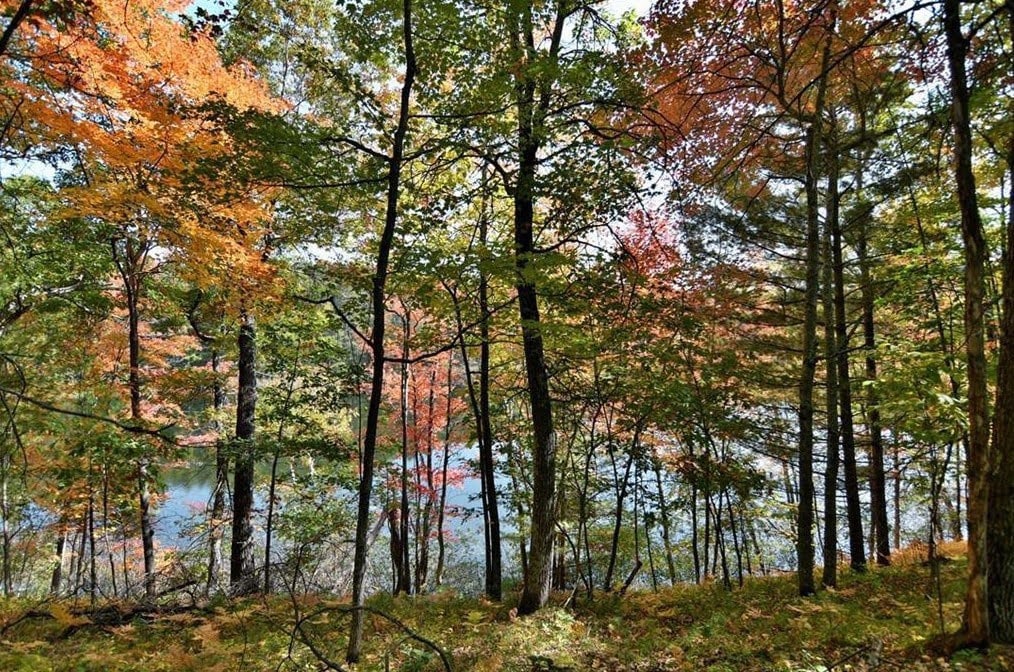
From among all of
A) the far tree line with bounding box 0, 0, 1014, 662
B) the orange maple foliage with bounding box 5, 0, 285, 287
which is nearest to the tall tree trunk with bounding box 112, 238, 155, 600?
the far tree line with bounding box 0, 0, 1014, 662

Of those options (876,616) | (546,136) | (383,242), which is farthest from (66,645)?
(876,616)

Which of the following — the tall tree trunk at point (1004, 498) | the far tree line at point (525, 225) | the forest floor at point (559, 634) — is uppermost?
the far tree line at point (525, 225)

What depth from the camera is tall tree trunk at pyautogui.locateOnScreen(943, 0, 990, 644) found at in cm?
→ 332

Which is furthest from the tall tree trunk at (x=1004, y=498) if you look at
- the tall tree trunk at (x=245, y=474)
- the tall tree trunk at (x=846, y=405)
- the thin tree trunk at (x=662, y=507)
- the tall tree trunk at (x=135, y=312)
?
the tall tree trunk at (x=135, y=312)

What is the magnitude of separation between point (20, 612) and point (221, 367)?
1084cm

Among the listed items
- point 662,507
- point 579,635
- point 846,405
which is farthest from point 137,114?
point 846,405

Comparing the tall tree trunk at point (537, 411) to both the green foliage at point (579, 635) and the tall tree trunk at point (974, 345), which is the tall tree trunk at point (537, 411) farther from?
the tall tree trunk at point (974, 345)

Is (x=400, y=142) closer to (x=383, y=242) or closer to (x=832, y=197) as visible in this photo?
(x=383, y=242)

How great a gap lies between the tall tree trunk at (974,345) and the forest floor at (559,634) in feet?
1.48

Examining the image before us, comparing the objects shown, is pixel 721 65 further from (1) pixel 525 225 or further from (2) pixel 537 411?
(2) pixel 537 411

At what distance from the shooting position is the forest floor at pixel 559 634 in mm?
4711

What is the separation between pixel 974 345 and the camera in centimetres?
341

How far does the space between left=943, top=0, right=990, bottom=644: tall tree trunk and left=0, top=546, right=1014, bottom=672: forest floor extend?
0.45 meters

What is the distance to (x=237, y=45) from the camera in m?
9.12
